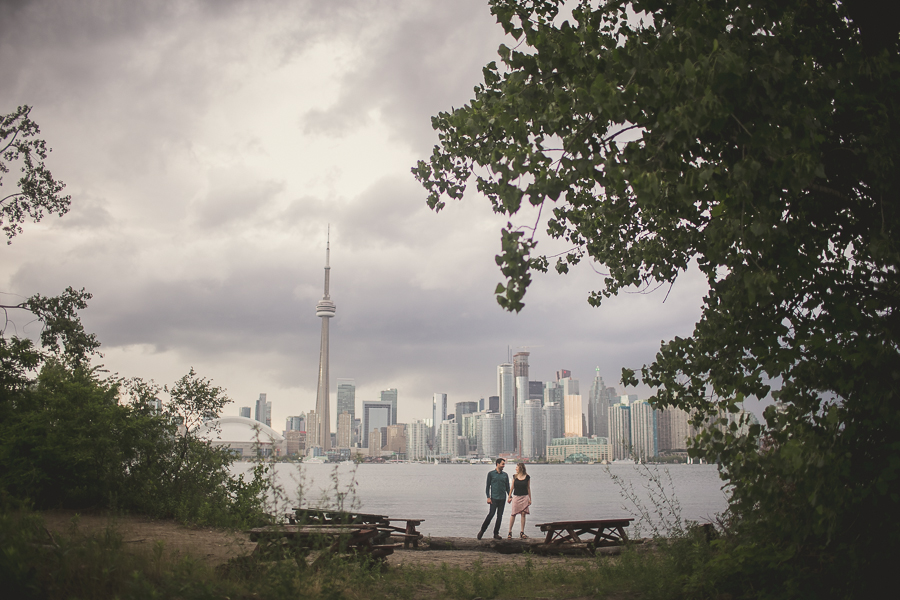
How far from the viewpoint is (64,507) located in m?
13.5

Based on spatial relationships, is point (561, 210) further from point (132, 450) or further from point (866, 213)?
point (132, 450)

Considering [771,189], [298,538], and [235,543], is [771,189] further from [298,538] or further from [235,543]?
[235,543]

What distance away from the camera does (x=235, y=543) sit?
983 centimetres

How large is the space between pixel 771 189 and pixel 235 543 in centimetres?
860

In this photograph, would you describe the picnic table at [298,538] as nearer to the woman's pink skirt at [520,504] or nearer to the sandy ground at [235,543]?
the sandy ground at [235,543]

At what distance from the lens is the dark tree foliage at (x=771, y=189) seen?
448 centimetres

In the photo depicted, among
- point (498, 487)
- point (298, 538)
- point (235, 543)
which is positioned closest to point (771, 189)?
point (298, 538)

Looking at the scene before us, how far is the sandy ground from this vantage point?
10.1 meters

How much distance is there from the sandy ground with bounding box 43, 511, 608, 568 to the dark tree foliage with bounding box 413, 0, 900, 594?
16.2ft

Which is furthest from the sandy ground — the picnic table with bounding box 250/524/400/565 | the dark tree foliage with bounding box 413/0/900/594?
the dark tree foliage with bounding box 413/0/900/594

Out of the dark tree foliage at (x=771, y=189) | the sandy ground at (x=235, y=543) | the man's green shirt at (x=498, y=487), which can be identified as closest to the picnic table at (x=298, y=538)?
the sandy ground at (x=235, y=543)

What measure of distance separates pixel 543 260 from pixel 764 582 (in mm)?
4822

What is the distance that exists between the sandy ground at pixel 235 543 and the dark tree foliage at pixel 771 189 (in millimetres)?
4925

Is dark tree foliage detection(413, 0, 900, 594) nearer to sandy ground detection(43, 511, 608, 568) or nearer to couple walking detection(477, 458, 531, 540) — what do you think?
sandy ground detection(43, 511, 608, 568)
